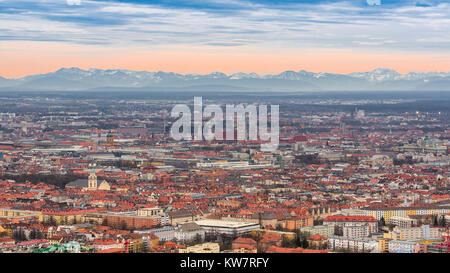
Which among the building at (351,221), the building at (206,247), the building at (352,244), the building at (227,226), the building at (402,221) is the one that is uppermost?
the building at (206,247)

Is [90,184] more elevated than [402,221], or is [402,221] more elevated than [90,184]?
[402,221]

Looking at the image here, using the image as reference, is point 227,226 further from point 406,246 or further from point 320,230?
point 406,246

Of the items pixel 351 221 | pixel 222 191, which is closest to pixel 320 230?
pixel 351 221

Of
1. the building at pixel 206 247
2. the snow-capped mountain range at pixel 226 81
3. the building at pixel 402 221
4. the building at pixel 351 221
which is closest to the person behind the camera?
the building at pixel 206 247

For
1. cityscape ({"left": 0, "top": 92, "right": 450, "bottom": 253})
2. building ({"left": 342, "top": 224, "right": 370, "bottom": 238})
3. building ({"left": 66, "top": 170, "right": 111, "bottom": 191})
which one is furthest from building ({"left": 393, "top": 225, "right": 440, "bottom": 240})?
building ({"left": 66, "top": 170, "right": 111, "bottom": 191})

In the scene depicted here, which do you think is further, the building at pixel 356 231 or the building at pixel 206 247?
the building at pixel 356 231

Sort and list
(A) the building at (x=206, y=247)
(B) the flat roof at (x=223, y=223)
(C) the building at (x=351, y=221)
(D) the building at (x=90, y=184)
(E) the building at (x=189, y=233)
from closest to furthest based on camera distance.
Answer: (A) the building at (x=206, y=247)
(E) the building at (x=189, y=233)
(B) the flat roof at (x=223, y=223)
(C) the building at (x=351, y=221)
(D) the building at (x=90, y=184)

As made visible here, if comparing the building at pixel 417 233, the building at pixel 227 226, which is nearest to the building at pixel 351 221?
the building at pixel 417 233

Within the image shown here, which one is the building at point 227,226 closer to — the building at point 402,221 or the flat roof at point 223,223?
the flat roof at point 223,223
